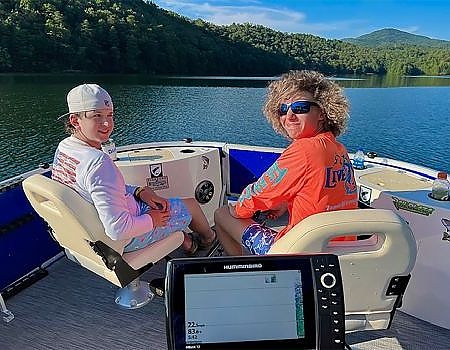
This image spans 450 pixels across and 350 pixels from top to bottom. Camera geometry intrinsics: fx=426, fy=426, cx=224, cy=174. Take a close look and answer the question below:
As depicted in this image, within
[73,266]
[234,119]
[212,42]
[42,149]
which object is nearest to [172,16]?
[212,42]

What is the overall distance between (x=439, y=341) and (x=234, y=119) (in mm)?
15063

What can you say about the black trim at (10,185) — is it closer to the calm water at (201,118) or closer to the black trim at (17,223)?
the black trim at (17,223)

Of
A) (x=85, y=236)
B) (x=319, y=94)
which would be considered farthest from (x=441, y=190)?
(x=85, y=236)

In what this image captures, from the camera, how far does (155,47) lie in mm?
30828

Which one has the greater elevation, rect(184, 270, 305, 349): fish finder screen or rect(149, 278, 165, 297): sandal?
rect(184, 270, 305, 349): fish finder screen

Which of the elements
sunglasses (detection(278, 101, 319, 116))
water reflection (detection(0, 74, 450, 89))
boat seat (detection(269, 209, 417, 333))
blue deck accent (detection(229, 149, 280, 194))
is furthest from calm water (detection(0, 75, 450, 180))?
boat seat (detection(269, 209, 417, 333))

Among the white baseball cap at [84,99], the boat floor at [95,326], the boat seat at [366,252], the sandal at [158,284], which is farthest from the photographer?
the boat floor at [95,326]

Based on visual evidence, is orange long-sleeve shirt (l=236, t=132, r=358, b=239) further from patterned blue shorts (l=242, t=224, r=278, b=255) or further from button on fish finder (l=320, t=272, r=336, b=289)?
button on fish finder (l=320, t=272, r=336, b=289)

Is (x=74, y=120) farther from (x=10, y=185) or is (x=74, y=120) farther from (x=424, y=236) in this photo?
(x=424, y=236)

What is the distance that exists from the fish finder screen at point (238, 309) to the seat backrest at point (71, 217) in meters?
0.86

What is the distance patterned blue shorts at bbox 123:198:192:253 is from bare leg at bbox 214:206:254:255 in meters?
0.16

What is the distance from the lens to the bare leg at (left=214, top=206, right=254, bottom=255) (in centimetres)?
187

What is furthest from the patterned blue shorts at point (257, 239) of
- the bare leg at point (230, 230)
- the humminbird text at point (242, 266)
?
the humminbird text at point (242, 266)

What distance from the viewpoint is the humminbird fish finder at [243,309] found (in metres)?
0.77
